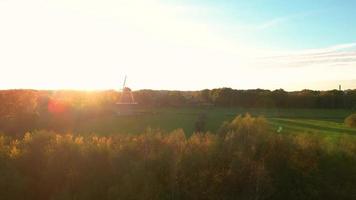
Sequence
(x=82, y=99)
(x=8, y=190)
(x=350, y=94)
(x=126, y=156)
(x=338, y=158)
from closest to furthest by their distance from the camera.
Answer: (x=8, y=190) → (x=126, y=156) → (x=338, y=158) → (x=82, y=99) → (x=350, y=94)

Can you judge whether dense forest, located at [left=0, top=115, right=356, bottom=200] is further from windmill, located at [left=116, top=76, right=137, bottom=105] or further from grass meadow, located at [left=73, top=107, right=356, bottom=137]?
windmill, located at [left=116, top=76, right=137, bottom=105]

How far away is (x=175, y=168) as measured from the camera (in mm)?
15914

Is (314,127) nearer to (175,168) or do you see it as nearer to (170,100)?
(170,100)

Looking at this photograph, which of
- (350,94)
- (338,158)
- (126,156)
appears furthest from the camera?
(350,94)

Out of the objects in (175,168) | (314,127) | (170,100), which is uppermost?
(170,100)

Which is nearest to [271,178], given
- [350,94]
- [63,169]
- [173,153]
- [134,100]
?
[173,153]

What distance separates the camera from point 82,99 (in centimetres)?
5134

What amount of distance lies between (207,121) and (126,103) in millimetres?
13293

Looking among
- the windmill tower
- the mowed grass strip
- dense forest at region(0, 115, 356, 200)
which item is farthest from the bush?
dense forest at region(0, 115, 356, 200)

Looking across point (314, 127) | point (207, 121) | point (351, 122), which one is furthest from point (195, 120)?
point (351, 122)

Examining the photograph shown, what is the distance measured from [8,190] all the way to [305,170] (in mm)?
10531

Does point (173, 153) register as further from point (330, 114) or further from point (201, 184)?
point (330, 114)

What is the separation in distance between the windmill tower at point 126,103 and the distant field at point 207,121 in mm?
2059

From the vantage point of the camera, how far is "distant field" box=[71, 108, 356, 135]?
120ft
